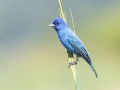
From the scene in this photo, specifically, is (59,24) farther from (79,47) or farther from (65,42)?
(79,47)

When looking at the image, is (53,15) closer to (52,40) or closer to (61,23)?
(52,40)

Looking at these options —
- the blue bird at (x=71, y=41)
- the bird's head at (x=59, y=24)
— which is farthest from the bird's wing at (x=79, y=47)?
the bird's head at (x=59, y=24)

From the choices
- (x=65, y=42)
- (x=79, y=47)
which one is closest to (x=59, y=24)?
(x=65, y=42)

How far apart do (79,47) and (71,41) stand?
10 centimetres

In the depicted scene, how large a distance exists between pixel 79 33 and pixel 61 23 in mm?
11612

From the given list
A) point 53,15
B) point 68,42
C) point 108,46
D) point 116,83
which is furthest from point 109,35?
point 68,42

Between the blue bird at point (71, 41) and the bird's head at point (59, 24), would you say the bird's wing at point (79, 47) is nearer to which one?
the blue bird at point (71, 41)

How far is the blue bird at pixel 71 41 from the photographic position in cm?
290

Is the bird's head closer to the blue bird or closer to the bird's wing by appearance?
the blue bird

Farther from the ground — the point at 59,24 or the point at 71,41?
the point at 59,24

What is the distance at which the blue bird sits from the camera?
114 inches

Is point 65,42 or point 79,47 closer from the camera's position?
point 79,47

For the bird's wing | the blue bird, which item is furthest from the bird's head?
the bird's wing

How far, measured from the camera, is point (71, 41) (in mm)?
3000
